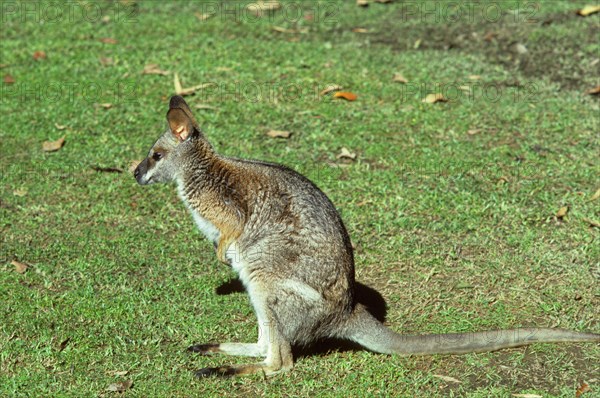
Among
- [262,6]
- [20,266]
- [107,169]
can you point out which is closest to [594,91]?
[262,6]

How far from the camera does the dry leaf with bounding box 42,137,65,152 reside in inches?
265

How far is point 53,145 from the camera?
6758 mm

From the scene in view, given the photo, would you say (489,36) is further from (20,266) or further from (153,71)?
(20,266)

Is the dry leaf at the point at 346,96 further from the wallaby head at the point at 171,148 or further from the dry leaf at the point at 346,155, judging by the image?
the wallaby head at the point at 171,148

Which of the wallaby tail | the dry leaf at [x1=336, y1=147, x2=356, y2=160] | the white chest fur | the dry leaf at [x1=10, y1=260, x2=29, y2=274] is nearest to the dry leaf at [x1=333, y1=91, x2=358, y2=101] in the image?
the dry leaf at [x1=336, y1=147, x2=356, y2=160]

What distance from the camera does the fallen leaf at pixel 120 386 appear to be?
415 centimetres

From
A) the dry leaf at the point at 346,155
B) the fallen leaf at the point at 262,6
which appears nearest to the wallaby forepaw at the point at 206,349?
the dry leaf at the point at 346,155

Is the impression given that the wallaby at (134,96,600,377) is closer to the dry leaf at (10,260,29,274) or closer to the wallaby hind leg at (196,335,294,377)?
the wallaby hind leg at (196,335,294,377)

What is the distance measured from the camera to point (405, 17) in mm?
9031

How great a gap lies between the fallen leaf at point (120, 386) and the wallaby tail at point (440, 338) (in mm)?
1094

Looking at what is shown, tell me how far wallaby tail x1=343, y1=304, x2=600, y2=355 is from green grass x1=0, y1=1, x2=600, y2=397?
0.39ft

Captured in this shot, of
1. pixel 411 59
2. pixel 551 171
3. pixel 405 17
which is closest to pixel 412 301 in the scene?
pixel 551 171

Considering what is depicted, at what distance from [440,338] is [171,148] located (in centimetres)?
177

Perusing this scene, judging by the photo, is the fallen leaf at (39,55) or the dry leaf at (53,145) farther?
the fallen leaf at (39,55)
